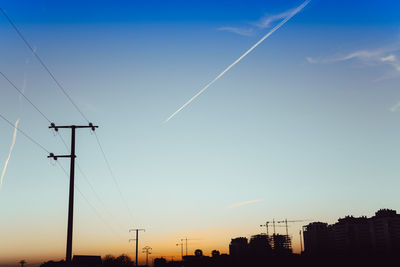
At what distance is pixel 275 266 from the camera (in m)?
75.2

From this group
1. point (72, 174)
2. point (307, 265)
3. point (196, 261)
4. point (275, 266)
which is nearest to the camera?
point (72, 174)

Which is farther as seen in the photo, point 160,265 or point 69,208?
point 160,265

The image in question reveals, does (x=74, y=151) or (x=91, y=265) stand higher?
(x=74, y=151)

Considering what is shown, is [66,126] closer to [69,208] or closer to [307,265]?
[69,208]

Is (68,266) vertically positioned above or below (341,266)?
above

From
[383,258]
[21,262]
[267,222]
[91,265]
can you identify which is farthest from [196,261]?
[383,258]

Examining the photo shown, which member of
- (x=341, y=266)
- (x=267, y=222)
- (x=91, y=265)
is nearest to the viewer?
(x=341, y=266)

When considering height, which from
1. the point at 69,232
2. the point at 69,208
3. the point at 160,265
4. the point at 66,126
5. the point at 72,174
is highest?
the point at 66,126

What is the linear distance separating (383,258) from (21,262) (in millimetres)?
111856

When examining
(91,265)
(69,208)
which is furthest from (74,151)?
(91,265)

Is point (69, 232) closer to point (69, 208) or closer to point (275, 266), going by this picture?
point (69, 208)

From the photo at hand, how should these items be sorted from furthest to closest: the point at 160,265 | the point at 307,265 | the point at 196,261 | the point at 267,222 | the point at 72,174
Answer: the point at 267,222
the point at 160,265
the point at 196,261
the point at 307,265
the point at 72,174

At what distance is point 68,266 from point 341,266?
167 ft

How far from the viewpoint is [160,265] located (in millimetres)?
133375
